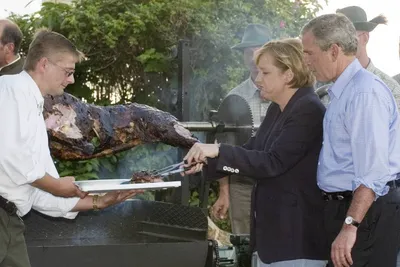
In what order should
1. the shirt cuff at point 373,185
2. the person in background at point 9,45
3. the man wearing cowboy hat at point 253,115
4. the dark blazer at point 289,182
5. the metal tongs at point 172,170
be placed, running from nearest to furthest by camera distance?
the shirt cuff at point 373,185, the dark blazer at point 289,182, the metal tongs at point 172,170, the person in background at point 9,45, the man wearing cowboy hat at point 253,115

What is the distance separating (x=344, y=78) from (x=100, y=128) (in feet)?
5.99

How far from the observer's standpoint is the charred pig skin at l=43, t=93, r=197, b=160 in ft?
15.4

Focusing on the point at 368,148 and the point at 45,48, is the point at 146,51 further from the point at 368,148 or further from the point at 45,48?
the point at 368,148

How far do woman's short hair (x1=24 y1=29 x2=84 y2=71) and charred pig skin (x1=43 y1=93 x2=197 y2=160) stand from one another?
64cm

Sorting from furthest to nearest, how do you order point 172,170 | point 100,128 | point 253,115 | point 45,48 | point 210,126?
point 253,115 < point 210,126 < point 100,128 < point 172,170 < point 45,48

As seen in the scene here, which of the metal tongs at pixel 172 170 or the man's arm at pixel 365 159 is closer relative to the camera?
the man's arm at pixel 365 159

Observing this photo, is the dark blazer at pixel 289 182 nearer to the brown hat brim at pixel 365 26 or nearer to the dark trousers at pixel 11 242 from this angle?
the dark trousers at pixel 11 242

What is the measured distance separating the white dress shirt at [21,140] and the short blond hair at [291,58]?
1195 mm

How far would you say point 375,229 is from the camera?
3.53 metres

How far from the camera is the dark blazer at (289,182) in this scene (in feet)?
12.3

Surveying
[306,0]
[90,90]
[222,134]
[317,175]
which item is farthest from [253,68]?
[317,175]

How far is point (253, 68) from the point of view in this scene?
622 centimetres

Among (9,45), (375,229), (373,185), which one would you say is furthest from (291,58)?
(9,45)

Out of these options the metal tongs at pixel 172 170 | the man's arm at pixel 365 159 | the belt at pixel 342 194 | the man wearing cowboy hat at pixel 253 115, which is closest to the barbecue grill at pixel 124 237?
the metal tongs at pixel 172 170
